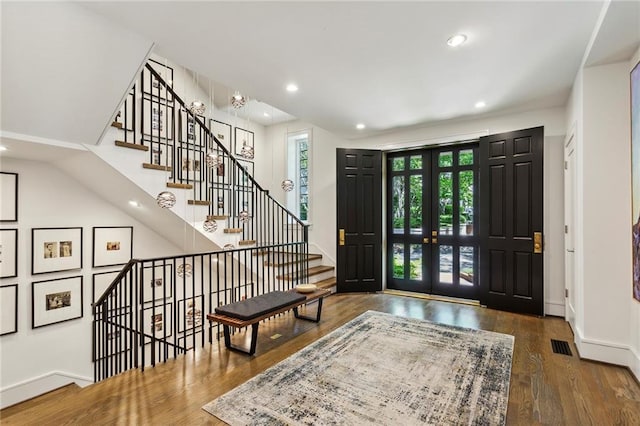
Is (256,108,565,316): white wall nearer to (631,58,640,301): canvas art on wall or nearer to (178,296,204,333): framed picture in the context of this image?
(631,58,640,301): canvas art on wall

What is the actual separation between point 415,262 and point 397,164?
188 centimetres

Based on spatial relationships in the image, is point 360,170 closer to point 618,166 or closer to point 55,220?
point 618,166

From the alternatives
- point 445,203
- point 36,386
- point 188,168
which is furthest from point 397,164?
point 36,386

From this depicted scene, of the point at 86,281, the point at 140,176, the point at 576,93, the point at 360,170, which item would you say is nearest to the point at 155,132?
the point at 140,176

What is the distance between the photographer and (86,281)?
14.9 ft

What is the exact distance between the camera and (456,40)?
2.77m

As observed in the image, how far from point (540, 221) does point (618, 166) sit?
61.1 inches

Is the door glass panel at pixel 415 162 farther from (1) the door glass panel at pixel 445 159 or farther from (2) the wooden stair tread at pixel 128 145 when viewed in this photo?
(2) the wooden stair tread at pixel 128 145

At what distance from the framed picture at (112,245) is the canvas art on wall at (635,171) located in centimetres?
627

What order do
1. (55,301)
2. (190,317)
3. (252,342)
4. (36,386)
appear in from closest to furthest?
(252,342) < (36,386) < (55,301) < (190,317)

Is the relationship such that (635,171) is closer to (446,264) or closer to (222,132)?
(446,264)

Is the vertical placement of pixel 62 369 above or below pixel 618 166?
below

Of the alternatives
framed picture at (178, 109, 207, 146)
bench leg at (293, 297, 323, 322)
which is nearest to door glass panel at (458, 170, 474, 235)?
bench leg at (293, 297, 323, 322)

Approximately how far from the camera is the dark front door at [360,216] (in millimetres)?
5758
